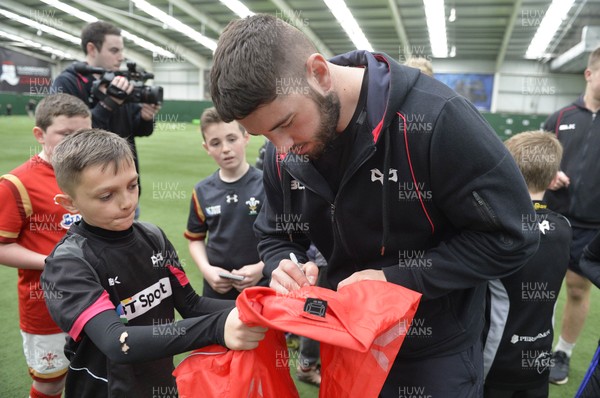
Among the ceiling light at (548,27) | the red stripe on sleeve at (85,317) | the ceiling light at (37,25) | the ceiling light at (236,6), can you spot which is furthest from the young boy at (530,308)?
the ceiling light at (37,25)

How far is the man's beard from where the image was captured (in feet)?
4.50

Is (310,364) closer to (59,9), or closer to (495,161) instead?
(495,161)

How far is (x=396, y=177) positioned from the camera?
1.45 metres

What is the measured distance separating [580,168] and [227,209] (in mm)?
2731

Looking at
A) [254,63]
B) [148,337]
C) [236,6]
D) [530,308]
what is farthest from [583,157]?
[236,6]

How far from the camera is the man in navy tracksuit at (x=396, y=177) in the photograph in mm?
1328

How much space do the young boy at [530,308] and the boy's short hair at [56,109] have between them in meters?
2.52

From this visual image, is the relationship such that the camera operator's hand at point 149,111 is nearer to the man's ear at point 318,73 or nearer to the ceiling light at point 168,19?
the man's ear at point 318,73

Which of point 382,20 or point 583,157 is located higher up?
point 382,20

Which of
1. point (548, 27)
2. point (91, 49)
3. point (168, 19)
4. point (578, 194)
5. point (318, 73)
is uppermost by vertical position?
point (168, 19)

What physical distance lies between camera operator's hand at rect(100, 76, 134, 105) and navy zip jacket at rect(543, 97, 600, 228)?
11.6 ft

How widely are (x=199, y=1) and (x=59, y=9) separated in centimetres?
854

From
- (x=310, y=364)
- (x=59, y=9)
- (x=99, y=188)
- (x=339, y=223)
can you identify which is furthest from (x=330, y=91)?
(x=59, y=9)

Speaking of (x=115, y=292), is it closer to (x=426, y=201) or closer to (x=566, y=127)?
(x=426, y=201)
